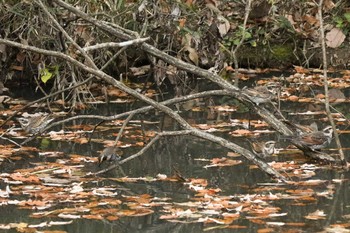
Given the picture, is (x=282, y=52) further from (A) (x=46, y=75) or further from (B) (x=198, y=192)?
(B) (x=198, y=192)

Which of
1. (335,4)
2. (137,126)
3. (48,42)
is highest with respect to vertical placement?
(335,4)

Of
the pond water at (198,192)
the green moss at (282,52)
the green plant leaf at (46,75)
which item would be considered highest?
the green moss at (282,52)

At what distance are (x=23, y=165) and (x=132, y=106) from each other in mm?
2691

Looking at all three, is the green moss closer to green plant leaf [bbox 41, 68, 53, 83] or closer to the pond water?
green plant leaf [bbox 41, 68, 53, 83]

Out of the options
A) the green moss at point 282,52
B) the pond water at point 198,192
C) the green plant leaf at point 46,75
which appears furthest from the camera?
the green moss at point 282,52

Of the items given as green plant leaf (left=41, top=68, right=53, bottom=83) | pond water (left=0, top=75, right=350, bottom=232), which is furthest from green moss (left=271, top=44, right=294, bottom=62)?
pond water (left=0, top=75, right=350, bottom=232)

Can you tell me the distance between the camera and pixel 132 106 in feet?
30.9

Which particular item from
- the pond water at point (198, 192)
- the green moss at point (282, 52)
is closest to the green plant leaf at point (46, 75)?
the pond water at point (198, 192)

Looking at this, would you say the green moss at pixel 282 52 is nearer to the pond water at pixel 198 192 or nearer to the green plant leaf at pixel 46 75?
the green plant leaf at pixel 46 75

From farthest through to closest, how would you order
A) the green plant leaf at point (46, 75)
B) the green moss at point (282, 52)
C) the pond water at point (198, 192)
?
the green moss at point (282, 52) → the green plant leaf at point (46, 75) → the pond water at point (198, 192)

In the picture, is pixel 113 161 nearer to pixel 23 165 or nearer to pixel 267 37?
pixel 23 165

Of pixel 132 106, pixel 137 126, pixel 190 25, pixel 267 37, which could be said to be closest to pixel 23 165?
pixel 137 126

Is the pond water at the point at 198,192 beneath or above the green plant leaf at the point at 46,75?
beneath

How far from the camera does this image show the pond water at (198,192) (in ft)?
17.3
